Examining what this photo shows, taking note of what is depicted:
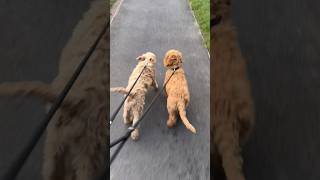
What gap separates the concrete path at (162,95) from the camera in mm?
2555

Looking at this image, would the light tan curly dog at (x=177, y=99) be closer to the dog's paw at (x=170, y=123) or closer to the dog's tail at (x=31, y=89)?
the dog's paw at (x=170, y=123)

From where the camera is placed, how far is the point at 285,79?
26.7 inches

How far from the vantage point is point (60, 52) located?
0.86 metres

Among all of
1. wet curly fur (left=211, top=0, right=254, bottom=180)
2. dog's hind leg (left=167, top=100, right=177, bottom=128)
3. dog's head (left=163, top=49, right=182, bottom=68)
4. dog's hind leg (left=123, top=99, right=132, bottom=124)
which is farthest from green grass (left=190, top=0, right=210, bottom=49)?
wet curly fur (left=211, top=0, right=254, bottom=180)

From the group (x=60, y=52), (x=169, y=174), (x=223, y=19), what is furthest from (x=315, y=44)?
(x=169, y=174)

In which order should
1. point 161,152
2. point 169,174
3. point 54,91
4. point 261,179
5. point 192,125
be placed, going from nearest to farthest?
point 261,179 < point 54,91 < point 169,174 < point 161,152 < point 192,125

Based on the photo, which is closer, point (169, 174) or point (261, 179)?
point (261, 179)

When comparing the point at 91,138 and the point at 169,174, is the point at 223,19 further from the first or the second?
the point at 169,174

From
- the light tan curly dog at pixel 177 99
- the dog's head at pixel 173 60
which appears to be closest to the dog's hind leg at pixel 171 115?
the light tan curly dog at pixel 177 99

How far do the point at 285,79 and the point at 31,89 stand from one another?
556 mm

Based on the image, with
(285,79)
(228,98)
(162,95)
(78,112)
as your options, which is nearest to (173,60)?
(162,95)

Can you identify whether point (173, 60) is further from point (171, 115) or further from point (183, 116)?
point (183, 116)

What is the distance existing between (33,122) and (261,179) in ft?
1.49

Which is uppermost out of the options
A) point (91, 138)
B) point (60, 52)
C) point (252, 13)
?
point (252, 13)
